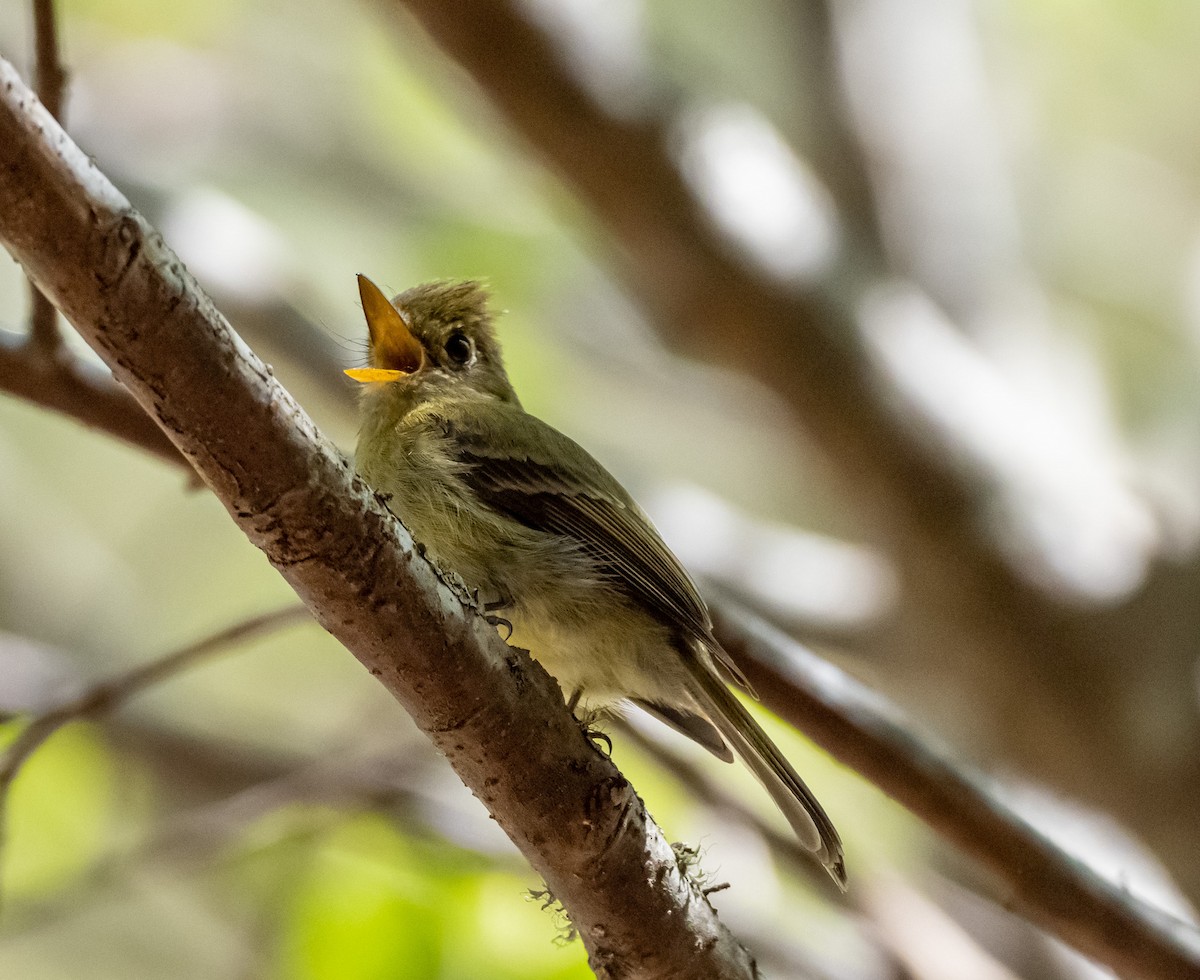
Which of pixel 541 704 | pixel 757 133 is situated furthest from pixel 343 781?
pixel 757 133

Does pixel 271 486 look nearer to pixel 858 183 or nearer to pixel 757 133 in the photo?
pixel 757 133

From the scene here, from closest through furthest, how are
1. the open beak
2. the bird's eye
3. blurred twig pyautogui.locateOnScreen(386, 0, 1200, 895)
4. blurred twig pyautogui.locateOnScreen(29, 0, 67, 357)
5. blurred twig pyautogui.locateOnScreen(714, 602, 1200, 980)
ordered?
blurred twig pyautogui.locateOnScreen(29, 0, 67, 357), blurred twig pyautogui.locateOnScreen(714, 602, 1200, 980), the open beak, the bird's eye, blurred twig pyautogui.locateOnScreen(386, 0, 1200, 895)

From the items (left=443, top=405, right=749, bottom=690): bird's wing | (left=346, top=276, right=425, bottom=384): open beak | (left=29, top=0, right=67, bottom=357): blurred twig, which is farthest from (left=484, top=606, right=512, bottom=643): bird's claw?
(left=29, top=0, right=67, bottom=357): blurred twig

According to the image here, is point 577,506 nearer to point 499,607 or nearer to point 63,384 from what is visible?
point 499,607

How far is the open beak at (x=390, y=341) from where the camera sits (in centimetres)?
376

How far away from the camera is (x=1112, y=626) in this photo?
5105 millimetres

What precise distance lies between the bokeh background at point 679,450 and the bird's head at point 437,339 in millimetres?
295

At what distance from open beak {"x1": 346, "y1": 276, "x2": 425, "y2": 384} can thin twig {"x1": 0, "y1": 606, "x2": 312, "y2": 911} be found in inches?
41.5

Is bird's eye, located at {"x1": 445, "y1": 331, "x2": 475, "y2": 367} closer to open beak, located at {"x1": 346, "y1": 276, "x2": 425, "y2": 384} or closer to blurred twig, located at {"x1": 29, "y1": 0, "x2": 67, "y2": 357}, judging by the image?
open beak, located at {"x1": 346, "y1": 276, "x2": 425, "y2": 384}

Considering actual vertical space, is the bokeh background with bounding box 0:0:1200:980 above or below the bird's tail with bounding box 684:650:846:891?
above

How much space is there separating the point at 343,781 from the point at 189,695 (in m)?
3.03

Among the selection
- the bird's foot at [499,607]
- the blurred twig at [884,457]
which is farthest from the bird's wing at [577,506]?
the blurred twig at [884,457]

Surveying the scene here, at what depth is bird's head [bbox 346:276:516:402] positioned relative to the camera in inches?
149

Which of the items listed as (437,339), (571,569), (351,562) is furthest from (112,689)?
(437,339)
